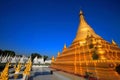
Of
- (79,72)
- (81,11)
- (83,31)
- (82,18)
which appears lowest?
(79,72)

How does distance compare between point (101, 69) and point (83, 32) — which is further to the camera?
point (83, 32)

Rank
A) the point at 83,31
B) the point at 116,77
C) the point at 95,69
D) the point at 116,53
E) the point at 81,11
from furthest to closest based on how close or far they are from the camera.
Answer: the point at 81,11
the point at 83,31
the point at 116,53
the point at 95,69
the point at 116,77

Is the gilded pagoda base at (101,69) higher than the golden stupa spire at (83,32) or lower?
lower

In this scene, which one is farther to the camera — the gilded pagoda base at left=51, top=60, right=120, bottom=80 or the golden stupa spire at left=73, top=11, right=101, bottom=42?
the golden stupa spire at left=73, top=11, right=101, bottom=42

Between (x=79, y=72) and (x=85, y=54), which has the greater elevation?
(x=85, y=54)

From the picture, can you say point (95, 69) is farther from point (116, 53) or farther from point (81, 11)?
point (81, 11)

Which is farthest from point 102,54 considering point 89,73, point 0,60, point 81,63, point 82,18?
point 0,60

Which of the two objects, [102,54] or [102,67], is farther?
[102,54]

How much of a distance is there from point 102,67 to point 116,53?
19.5 ft

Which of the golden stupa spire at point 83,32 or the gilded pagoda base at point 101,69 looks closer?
the gilded pagoda base at point 101,69

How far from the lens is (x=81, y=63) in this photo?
17359mm

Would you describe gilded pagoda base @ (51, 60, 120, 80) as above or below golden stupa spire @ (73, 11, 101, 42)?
below

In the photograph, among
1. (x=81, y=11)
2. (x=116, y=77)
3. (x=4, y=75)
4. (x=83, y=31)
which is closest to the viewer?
(x=4, y=75)

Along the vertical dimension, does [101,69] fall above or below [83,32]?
below
